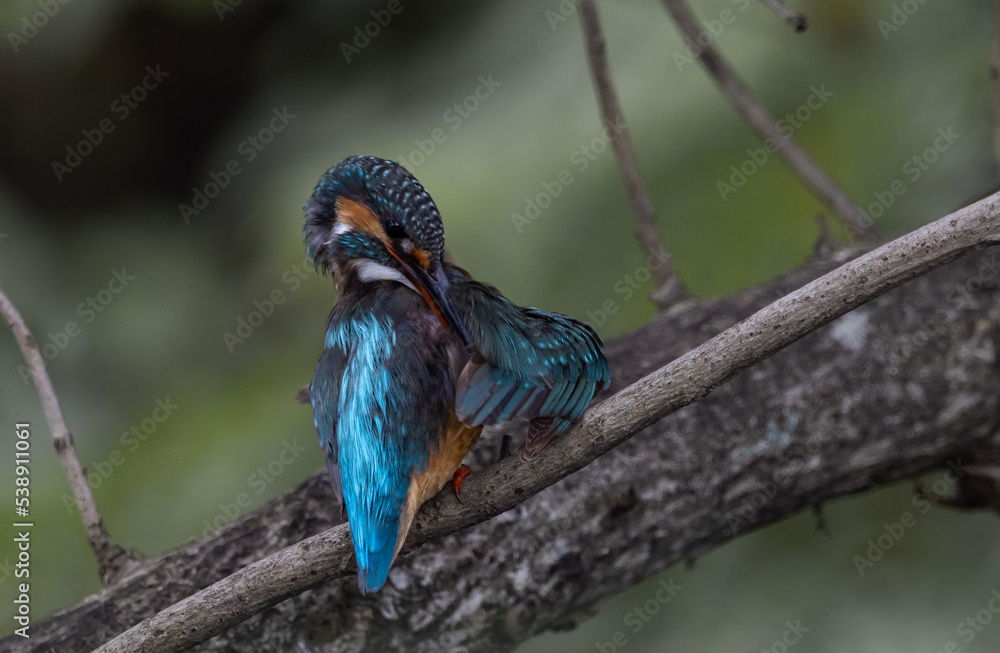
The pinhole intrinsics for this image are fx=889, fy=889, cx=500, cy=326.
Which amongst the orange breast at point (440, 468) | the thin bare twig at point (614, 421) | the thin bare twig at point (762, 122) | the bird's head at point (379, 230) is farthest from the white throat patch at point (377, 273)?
the thin bare twig at point (762, 122)

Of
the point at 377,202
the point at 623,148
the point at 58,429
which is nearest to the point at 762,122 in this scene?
the point at 623,148

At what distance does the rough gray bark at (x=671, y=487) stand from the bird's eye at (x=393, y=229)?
577mm

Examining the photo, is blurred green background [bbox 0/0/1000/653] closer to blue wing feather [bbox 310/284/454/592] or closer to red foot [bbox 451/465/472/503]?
red foot [bbox 451/465/472/503]

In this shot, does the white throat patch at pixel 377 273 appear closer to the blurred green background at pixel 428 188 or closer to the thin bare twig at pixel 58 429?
the thin bare twig at pixel 58 429

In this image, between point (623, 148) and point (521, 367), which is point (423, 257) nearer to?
point (521, 367)

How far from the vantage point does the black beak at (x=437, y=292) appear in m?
1.56

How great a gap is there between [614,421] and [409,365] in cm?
39

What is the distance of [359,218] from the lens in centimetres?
170

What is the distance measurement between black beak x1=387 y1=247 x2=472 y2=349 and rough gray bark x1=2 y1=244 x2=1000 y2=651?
480mm

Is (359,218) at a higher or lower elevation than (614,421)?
higher

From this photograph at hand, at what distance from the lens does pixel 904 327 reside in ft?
7.01

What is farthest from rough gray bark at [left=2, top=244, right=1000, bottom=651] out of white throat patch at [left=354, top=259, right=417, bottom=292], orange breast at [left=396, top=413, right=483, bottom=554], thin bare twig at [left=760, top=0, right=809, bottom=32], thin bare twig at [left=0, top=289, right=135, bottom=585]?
thin bare twig at [left=760, top=0, right=809, bottom=32]

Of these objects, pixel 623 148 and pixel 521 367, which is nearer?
pixel 521 367

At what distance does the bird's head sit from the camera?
62.9 inches
